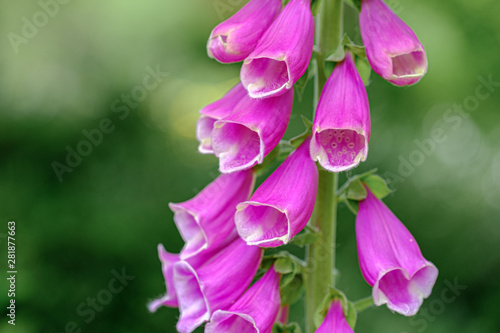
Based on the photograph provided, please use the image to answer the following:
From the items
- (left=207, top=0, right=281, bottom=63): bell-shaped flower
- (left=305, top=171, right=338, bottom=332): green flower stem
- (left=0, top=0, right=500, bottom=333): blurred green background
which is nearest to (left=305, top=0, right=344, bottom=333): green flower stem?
(left=305, top=171, right=338, bottom=332): green flower stem

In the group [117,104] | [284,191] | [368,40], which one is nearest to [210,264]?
[284,191]

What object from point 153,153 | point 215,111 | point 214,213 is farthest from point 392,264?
point 153,153

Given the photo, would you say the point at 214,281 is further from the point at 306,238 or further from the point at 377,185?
the point at 377,185

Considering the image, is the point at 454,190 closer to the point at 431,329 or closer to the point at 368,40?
the point at 431,329

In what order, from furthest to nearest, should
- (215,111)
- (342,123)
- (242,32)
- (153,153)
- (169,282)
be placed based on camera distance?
(153,153)
(169,282)
(215,111)
(242,32)
(342,123)

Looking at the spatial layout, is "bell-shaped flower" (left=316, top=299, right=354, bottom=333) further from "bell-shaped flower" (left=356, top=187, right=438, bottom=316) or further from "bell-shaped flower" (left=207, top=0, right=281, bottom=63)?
"bell-shaped flower" (left=207, top=0, right=281, bottom=63)
